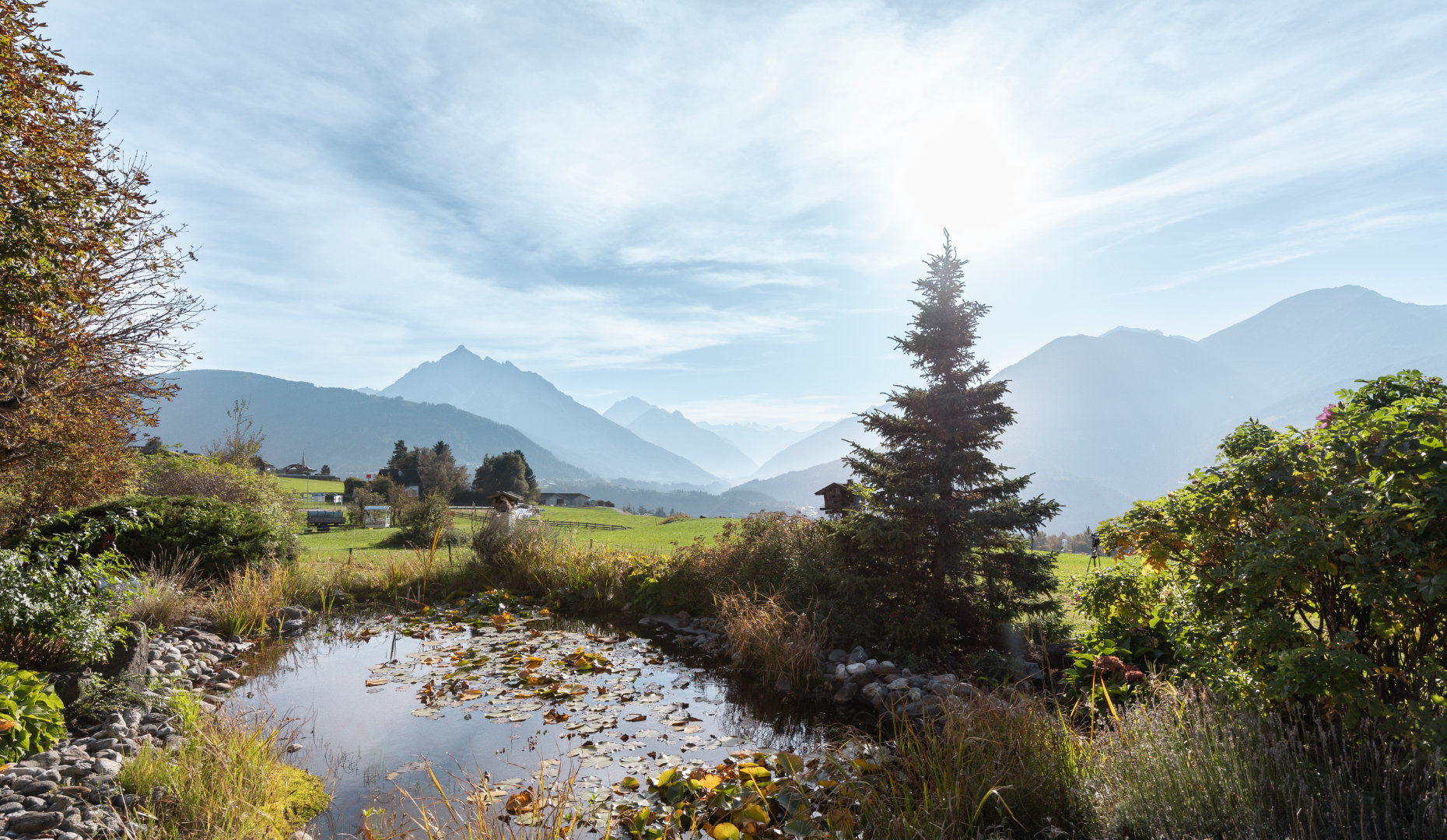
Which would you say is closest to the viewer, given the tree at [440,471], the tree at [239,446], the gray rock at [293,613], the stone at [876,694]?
the stone at [876,694]

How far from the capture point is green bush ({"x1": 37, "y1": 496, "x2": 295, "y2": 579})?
10414 millimetres

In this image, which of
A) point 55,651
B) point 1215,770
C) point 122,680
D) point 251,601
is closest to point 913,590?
point 1215,770

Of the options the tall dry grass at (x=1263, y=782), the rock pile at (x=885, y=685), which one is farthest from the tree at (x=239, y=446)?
the tall dry grass at (x=1263, y=782)

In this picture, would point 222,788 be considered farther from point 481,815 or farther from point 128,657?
point 128,657

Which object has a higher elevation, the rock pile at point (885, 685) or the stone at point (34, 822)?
the stone at point (34, 822)

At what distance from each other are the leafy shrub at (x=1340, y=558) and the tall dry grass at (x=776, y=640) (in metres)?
→ 4.40

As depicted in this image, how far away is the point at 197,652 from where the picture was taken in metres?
8.03

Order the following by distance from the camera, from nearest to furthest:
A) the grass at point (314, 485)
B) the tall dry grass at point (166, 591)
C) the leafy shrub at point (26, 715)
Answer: the leafy shrub at point (26, 715), the tall dry grass at point (166, 591), the grass at point (314, 485)

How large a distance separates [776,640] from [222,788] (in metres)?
5.54

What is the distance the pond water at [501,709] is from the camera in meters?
5.15

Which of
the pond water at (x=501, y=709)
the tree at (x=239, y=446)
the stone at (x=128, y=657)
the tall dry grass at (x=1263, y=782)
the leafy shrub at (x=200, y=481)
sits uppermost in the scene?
the tree at (x=239, y=446)

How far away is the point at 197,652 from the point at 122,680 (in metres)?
2.79

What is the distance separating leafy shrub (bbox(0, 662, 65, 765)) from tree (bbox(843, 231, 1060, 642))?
744 centimetres

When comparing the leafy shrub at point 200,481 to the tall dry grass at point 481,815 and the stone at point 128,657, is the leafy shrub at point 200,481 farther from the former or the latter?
the tall dry grass at point 481,815
